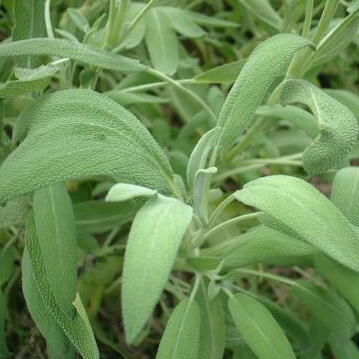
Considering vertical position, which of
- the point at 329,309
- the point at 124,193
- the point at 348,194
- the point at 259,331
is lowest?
the point at 329,309

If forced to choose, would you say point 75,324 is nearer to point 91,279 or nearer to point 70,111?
point 70,111

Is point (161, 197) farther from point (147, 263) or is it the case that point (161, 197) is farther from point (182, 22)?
point (182, 22)

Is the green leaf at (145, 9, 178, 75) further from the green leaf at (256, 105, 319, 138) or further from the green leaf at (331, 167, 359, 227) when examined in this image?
the green leaf at (331, 167, 359, 227)

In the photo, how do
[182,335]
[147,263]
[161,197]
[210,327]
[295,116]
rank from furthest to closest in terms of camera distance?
[295,116], [210,327], [182,335], [161,197], [147,263]

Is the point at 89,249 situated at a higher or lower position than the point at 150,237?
lower

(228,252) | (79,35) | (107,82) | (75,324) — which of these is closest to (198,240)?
(228,252)

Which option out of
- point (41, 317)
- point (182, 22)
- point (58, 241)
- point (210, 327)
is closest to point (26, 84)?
point (58, 241)
